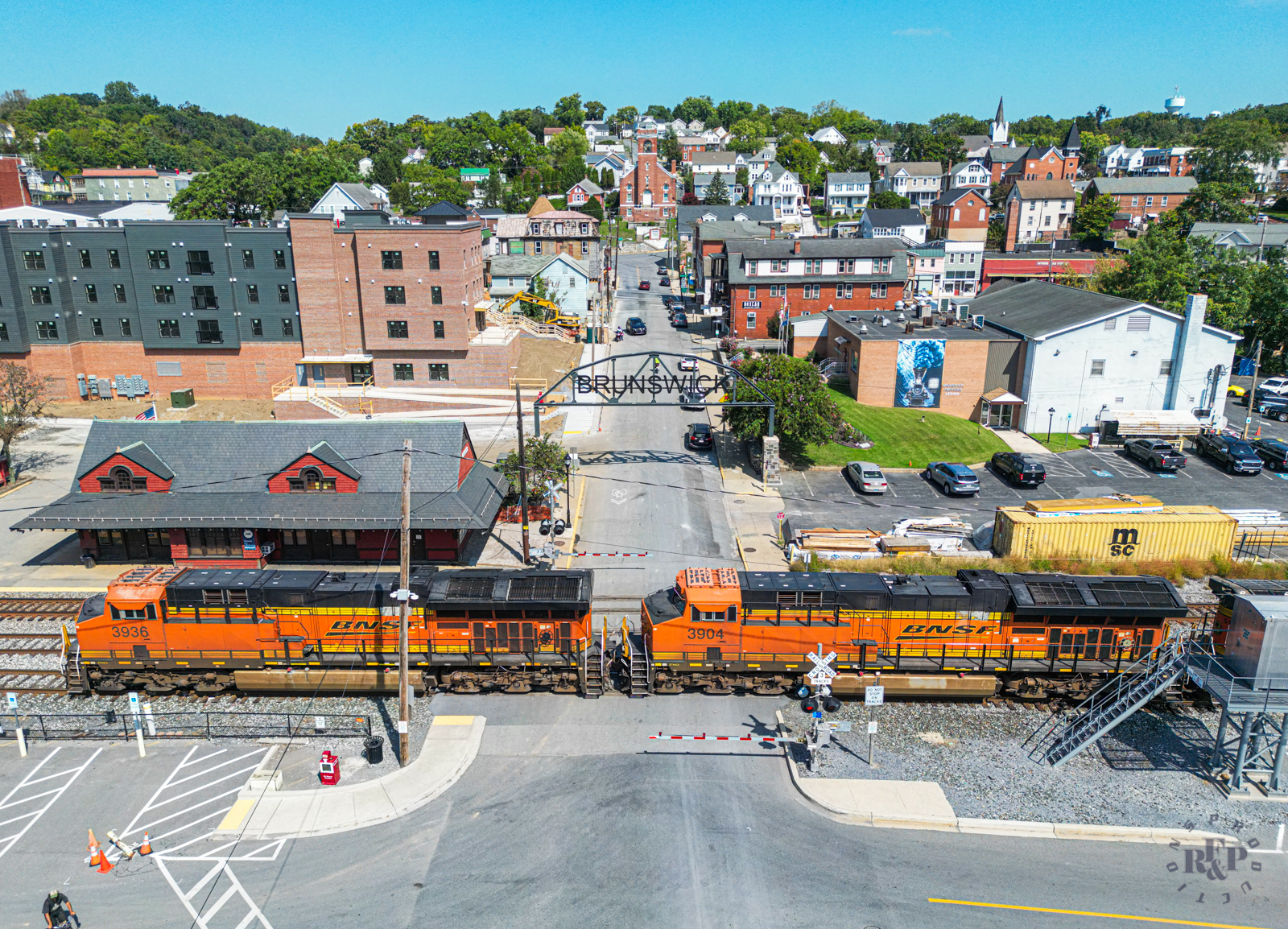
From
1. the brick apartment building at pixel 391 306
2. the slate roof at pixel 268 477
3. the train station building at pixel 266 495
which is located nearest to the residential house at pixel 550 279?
the brick apartment building at pixel 391 306

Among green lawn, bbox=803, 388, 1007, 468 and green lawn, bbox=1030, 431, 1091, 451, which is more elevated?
green lawn, bbox=803, 388, 1007, 468

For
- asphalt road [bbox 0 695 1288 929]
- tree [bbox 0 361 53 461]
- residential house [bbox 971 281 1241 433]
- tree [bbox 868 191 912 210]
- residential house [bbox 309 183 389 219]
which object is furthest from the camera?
tree [bbox 868 191 912 210]

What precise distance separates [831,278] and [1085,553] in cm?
5011

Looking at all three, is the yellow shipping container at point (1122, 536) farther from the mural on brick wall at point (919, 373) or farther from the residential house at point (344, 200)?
the residential house at point (344, 200)

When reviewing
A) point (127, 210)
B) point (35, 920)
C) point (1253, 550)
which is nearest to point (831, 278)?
point (1253, 550)

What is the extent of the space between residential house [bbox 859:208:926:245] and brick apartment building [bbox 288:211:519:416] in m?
83.2

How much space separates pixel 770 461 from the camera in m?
50.3

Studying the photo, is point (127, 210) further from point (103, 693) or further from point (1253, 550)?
point (1253, 550)

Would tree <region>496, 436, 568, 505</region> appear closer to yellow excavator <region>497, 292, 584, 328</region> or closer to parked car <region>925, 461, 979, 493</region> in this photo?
parked car <region>925, 461, 979, 493</region>

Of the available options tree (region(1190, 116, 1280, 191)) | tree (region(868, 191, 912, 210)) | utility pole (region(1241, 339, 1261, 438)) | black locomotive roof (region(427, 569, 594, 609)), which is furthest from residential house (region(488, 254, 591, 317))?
tree (region(1190, 116, 1280, 191))

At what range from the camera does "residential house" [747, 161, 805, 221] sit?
16575 cm

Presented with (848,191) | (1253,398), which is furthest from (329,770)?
(848,191)

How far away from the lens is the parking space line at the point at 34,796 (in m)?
22.1

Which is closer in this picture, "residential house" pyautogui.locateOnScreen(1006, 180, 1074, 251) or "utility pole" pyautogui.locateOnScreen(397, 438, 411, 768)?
"utility pole" pyautogui.locateOnScreen(397, 438, 411, 768)
